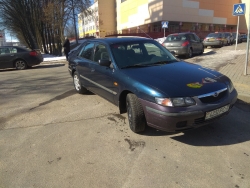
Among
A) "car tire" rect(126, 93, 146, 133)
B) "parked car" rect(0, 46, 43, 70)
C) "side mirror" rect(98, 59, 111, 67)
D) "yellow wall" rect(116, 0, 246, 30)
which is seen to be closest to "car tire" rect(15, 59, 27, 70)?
"parked car" rect(0, 46, 43, 70)

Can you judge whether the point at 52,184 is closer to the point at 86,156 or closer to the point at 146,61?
the point at 86,156

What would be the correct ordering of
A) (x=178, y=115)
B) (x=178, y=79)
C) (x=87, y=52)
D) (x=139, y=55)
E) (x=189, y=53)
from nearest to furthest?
1. (x=178, y=115)
2. (x=178, y=79)
3. (x=139, y=55)
4. (x=87, y=52)
5. (x=189, y=53)

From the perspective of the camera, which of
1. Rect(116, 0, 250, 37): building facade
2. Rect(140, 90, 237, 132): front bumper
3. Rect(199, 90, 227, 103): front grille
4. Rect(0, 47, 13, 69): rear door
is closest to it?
Rect(140, 90, 237, 132): front bumper

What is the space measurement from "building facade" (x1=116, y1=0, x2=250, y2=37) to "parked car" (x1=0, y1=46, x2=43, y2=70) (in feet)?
99.2

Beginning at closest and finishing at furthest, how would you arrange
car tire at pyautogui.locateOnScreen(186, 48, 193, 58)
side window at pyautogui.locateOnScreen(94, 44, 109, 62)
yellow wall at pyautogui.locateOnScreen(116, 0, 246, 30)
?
side window at pyautogui.locateOnScreen(94, 44, 109, 62) → car tire at pyautogui.locateOnScreen(186, 48, 193, 58) → yellow wall at pyautogui.locateOnScreen(116, 0, 246, 30)

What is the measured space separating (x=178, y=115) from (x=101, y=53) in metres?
2.38

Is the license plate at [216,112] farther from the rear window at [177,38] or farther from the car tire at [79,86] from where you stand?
the rear window at [177,38]

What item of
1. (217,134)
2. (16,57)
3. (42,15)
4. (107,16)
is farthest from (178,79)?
(107,16)

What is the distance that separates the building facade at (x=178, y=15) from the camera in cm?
4397

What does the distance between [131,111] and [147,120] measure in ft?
1.08

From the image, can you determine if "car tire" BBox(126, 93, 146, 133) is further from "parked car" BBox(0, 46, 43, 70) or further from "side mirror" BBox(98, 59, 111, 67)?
"parked car" BBox(0, 46, 43, 70)

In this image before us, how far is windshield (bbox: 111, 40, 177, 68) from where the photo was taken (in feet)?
13.4

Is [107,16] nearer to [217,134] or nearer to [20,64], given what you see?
[20,64]

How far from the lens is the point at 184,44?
495 inches
